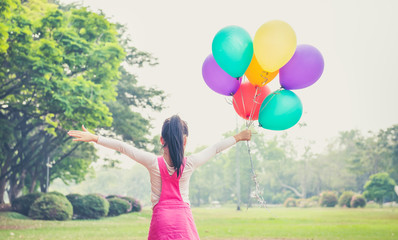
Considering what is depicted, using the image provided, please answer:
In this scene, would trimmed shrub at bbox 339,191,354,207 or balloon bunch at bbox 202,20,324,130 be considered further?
trimmed shrub at bbox 339,191,354,207

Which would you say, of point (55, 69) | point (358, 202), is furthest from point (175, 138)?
point (358, 202)

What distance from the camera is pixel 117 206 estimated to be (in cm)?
2552

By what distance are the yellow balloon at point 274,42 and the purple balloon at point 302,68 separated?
23cm

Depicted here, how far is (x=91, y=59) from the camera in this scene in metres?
19.2

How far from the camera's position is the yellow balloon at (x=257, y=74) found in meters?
5.85

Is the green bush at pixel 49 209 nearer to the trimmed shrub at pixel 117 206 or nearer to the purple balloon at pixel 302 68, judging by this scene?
the trimmed shrub at pixel 117 206

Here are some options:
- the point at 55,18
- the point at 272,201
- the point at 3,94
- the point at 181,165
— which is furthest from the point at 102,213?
the point at 272,201

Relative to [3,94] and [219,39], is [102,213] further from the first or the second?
[219,39]

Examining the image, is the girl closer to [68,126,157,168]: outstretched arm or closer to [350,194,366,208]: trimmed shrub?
[68,126,157,168]: outstretched arm

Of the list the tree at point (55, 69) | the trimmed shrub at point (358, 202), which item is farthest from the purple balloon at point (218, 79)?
the trimmed shrub at point (358, 202)

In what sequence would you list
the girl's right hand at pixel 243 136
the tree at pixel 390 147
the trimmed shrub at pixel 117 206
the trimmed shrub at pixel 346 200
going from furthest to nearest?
the tree at pixel 390 147 → the trimmed shrub at pixel 346 200 → the trimmed shrub at pixel 117 206 → the girl's right hand at pixel 243 136

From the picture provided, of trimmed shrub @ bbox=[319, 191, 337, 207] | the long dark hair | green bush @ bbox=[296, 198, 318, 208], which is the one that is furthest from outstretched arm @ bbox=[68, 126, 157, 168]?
green bush @ bbox=[296, 198, 318, 208]

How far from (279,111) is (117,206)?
70.8ft

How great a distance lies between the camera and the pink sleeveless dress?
10.3ft
